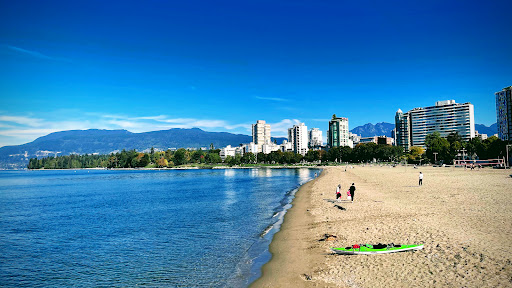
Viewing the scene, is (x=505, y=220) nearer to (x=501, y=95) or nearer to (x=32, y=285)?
(x=32, y=285)

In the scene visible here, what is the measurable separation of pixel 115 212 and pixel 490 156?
115 meters

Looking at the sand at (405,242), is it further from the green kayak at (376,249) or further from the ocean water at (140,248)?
the ocean water at (140,248)

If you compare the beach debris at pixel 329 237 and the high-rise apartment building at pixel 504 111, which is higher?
the high-rise apartment building at pixel 504 111

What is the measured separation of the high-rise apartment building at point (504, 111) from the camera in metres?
156

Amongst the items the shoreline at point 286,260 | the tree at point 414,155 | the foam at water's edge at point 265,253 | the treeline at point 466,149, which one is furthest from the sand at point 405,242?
the tree at point 414,155

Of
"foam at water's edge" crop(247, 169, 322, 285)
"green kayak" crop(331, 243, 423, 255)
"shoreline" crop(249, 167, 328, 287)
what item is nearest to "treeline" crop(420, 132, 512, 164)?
"foam at water's edge" crop(247, 169, 322, 285)

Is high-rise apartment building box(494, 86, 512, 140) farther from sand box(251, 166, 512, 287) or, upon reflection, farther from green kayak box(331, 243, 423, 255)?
green kayak box(331, 243, 423, 255)

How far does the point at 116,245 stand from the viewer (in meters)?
21.8

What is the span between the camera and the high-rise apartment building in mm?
156462

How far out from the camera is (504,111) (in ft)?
533

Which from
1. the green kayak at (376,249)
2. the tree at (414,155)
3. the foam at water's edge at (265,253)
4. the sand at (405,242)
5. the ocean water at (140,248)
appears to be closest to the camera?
the sand at (405,242)

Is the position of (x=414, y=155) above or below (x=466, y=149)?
below

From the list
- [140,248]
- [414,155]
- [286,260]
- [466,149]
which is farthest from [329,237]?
[414,155]

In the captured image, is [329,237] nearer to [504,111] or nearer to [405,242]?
[405,242]
